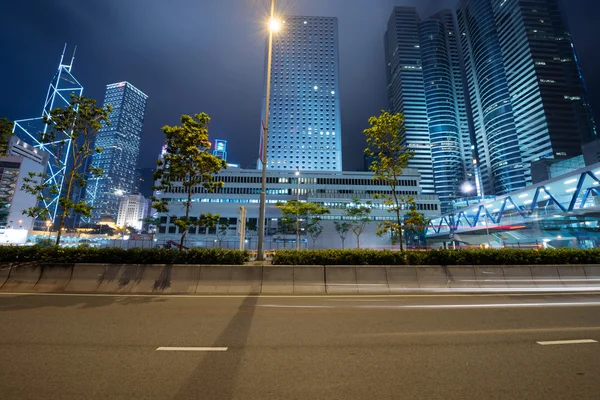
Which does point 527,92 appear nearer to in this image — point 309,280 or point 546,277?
point 546,277

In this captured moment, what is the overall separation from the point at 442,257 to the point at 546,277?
16.2 feet

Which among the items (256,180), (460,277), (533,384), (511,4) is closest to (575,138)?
(511,4)

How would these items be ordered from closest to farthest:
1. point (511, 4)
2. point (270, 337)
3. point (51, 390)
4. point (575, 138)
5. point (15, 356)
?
point (51, 390)
point (15, 356)
point (270, 337)
point (575, 138)
point (511, 4)

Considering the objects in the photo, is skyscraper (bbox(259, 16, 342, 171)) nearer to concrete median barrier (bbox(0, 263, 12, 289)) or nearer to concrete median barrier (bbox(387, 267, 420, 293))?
concrete median barrier (bbox(0, 263, 12, 289))

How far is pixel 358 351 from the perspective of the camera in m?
4.78

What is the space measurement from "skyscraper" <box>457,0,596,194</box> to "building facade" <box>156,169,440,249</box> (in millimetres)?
113789

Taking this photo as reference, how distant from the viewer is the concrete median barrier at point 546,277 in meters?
12.3

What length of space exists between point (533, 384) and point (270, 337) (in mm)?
4376

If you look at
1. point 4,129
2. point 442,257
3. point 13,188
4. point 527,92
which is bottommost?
point 442,257

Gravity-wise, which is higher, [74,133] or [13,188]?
[13,188]

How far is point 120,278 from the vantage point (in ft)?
36.9

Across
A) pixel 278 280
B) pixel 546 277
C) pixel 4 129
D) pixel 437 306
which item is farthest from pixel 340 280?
pixel 4 129

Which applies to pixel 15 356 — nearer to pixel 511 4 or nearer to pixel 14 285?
pixel 14 285

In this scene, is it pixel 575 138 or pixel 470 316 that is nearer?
pixel 470 316
